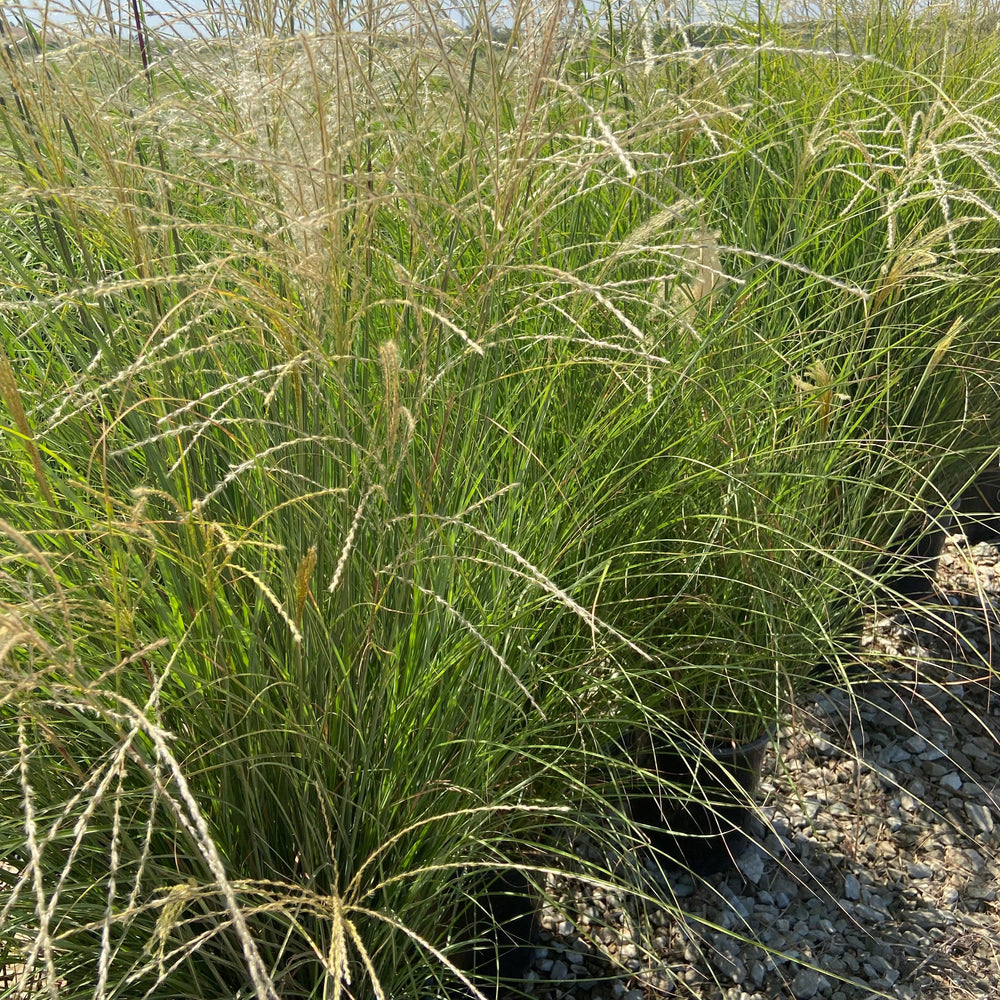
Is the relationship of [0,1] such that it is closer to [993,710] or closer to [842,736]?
[842,736]

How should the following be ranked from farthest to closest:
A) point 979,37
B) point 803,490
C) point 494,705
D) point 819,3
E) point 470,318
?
point 979,37 < point 819,3 < point 803,490 < point 470,318 < point 494,705

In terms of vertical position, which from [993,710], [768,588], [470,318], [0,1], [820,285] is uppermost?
[0,1]

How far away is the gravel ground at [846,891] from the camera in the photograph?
1.95 metres

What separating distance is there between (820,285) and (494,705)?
1.56 m

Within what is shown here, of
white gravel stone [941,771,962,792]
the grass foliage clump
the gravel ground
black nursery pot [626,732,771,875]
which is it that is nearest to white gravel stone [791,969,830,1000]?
the gravel ground

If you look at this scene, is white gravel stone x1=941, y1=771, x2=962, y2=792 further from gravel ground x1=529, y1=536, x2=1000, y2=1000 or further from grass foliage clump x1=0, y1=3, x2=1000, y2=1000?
grass foliage clump x1=0, y1=3, x2=1000, y2=1000

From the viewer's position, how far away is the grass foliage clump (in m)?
1.27

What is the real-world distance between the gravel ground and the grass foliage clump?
21 centimetres

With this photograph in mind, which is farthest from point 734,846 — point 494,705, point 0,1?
point 0,1

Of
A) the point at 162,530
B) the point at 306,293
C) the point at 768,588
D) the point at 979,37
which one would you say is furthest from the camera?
the point at 979,37

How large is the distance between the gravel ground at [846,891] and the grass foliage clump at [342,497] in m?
0.21

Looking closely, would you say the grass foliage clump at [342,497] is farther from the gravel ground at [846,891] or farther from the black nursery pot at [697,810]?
the gravel ground at [846,891]

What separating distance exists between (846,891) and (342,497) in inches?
60.3

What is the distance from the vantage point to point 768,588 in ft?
6.57
